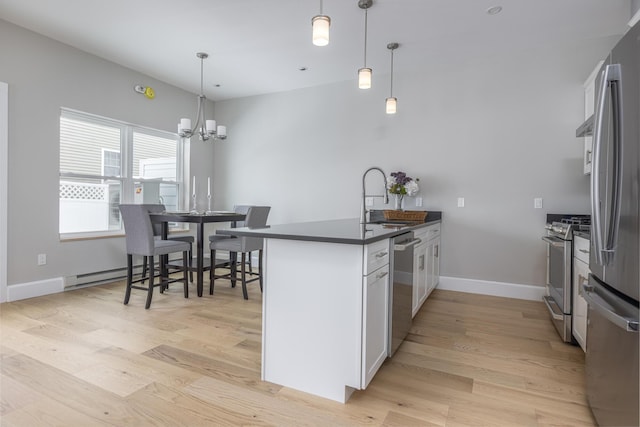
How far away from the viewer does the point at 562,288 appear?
2.57 metres

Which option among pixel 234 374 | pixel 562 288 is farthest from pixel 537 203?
pixel 234 374

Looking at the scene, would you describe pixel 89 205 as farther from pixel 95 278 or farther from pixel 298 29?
pixel 298 29

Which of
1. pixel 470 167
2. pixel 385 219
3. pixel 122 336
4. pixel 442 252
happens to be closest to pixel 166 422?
pixel 122 336

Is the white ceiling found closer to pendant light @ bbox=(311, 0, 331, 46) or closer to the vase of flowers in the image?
pendant light @ bbox=(311, 0, 331, 46)

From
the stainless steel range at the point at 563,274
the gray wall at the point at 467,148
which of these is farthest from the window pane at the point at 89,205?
the stainless steel range at the point at 563,274

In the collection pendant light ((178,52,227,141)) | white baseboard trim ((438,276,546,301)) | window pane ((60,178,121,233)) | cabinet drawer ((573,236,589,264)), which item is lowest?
white baseboard trim ((438,276,546,301))

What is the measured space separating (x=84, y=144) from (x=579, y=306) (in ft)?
16.8

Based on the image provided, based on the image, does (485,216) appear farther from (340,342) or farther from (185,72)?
(185,72)

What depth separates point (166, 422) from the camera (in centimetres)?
155

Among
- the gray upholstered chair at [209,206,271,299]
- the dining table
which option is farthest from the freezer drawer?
the dining table

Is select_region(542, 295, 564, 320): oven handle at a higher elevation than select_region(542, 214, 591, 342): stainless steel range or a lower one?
→ lower

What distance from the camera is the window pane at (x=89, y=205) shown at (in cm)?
390

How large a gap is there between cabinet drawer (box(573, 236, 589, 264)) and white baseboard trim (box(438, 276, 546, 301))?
136 centimetres

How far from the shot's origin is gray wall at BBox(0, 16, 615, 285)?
345cm
